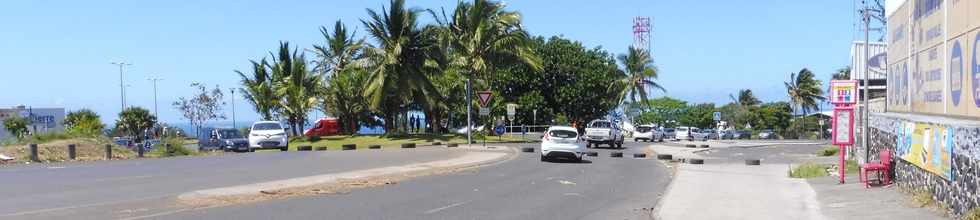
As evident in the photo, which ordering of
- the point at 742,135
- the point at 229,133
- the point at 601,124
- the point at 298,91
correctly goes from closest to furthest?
the point at 229,133 < the point at 601,124 < the point at 298,91 < the point at 742,135

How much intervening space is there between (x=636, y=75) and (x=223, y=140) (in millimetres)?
48648

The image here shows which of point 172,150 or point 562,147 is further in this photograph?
point 172,150

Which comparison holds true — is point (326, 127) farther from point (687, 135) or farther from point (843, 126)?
point (843, 126)

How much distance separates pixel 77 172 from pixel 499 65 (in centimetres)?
3356

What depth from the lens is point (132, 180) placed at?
65.0 feet

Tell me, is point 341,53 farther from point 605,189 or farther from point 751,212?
point 751,212

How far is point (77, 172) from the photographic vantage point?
22438 millimetres

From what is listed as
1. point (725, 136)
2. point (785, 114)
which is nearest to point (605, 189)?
point (725, 136)

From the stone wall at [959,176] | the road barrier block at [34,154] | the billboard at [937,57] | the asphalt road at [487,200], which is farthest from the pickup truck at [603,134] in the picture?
the stone wall at [959,176]

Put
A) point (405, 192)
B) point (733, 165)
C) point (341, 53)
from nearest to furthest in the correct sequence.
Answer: point (405, 192) → point (733, 165) → point (341, 53)

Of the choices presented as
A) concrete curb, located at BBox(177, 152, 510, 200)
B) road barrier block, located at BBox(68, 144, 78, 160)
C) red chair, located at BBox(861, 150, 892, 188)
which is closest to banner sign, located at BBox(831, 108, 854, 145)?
red chair, located at BBox(861, 150, 892, 188)

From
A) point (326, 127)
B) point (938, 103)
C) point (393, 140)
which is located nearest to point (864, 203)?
point (938, 103)

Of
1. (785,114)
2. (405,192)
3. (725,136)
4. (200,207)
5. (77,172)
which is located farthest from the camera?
(785,114)

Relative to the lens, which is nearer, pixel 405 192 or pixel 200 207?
pixel 200 207
